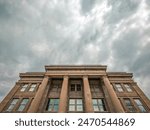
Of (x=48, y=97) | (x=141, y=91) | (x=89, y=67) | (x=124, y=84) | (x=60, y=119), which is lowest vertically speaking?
(x=60, y=119)

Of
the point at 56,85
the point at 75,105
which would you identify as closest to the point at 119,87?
the point at 75,105

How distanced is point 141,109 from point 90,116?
1387 centimetres

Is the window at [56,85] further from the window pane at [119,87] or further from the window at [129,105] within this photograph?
the window at [129,105]

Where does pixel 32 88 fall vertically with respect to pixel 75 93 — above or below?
above

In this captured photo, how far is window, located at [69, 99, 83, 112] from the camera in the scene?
1669 cm

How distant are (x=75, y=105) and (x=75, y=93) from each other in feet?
8.18

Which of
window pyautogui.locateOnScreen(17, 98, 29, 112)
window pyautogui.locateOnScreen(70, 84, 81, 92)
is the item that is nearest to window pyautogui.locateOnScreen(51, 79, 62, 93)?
window pyautogui.locateOnScreen(70, 84, 81, 92)

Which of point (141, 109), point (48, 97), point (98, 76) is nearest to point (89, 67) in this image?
point (98, 76)

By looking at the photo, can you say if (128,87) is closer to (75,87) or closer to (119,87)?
(119,87)

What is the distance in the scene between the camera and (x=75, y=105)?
57.3 ft

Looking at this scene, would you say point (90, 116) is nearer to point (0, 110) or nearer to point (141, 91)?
point (0, 110)

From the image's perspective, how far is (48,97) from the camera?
1884 cm

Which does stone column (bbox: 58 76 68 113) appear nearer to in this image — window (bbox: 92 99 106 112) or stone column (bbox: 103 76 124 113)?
window (bbox: 92 99 106 112)

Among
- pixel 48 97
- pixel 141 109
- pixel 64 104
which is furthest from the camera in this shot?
pixel 48 97
